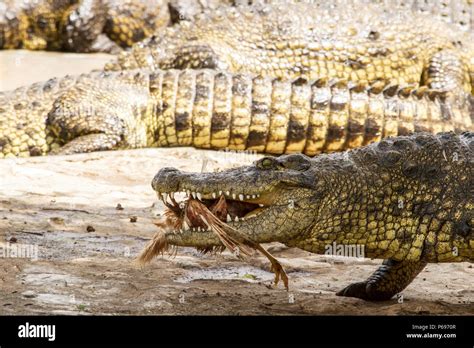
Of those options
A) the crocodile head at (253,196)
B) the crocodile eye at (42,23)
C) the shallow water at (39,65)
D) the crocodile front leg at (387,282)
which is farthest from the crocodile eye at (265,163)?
the crocodile eye at (42,23)

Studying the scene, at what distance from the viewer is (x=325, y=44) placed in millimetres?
11516

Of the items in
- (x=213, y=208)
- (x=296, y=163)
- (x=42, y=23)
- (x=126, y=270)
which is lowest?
(x=126, y=270)

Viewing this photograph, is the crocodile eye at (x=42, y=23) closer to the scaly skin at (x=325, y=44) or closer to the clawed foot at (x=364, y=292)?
the scaly skin at (x=325, y=44)

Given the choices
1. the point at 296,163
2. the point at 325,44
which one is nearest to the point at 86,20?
the point at 325,44

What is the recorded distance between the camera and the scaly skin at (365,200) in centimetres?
448

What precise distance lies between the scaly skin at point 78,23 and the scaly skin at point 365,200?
29.4 feet

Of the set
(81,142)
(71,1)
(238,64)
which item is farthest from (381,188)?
(71,1)

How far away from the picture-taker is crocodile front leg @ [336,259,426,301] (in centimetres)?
494

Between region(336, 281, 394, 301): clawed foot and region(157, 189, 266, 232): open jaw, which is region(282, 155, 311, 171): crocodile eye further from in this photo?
region(336, 281, 394, 301): clawed foot

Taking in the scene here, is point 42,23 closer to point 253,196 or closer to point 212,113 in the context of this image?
point 212,113

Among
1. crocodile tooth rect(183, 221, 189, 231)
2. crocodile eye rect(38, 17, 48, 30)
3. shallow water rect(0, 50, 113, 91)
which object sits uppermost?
crocodile tooth rect(183, 221, 189, 231)

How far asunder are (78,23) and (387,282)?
29.5 ft

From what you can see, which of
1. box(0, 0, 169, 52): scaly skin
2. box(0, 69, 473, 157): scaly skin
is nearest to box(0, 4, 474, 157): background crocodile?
box(0, 69, 473, 157): scaly skin

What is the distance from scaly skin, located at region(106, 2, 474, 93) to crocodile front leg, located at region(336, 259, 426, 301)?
6180mm
